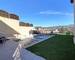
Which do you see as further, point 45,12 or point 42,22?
point 45,12

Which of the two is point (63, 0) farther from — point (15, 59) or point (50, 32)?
point (15, 59)

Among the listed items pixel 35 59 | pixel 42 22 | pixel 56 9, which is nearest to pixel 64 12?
pixel 56 9

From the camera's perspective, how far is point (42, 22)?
15.9ft

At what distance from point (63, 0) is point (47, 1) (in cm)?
55

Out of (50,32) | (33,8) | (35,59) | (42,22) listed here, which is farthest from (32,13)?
(35,59)

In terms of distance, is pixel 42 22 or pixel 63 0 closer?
pixel 42 22

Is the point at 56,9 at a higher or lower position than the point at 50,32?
higher

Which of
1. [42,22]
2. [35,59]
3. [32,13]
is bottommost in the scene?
[35,59]

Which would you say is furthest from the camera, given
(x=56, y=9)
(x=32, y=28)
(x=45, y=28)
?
(x=56, y=9)

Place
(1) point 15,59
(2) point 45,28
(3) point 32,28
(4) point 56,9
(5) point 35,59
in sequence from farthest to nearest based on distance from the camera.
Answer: (4) point 56,9
(3) point 32,28
(2) point 45,28
(5) point 35,59
(1) point 15,59

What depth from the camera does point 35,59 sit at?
0.96m

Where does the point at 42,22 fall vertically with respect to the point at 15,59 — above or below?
above

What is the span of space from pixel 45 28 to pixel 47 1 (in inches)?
45.5

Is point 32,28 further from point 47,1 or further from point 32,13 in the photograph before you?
point 47,1
